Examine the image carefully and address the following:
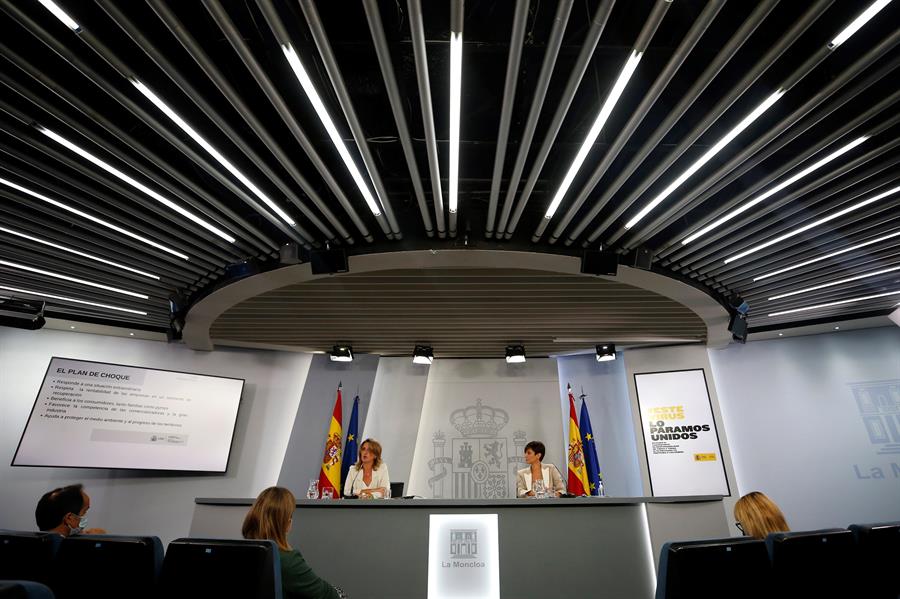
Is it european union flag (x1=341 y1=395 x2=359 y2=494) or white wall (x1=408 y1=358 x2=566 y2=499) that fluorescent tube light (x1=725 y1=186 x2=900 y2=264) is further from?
european union flag (x1=341 y1=395 x2=359 y2=494)

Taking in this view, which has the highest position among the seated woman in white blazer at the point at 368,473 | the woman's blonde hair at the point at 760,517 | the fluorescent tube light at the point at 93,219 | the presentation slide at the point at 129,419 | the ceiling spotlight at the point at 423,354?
the fluorescent tube light at the point at 93,219

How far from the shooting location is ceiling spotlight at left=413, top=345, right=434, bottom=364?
7105 millimetres

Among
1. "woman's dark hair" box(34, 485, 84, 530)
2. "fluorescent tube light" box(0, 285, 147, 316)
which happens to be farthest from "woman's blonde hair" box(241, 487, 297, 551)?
"fluorescent tube light" box(0, 285, 147, 316)

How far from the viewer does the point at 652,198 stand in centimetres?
381

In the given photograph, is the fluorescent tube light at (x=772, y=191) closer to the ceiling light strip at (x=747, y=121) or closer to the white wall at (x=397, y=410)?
the ceiling light strip at (x=747, y=121)

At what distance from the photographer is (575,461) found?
6516 mm

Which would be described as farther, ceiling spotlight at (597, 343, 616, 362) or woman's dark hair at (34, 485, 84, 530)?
ceiling spotlight at (597, 343, 616, 362)

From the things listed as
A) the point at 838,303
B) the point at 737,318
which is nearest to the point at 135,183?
the point at 737,318

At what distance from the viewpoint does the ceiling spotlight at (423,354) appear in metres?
7.11

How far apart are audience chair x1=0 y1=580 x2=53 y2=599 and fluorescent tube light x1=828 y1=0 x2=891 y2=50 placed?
12.3 ft

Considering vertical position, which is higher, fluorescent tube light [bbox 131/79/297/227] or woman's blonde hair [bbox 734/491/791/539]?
fluorescent tube light [bbox 131/79/297/227]

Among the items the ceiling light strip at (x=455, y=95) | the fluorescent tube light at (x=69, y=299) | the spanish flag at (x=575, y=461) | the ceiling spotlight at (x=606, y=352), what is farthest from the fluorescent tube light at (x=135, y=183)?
the ceiling spotlight at (x=606, y=352)

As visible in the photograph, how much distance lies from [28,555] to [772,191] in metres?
5.32

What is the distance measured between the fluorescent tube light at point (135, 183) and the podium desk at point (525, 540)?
8.14 feet
